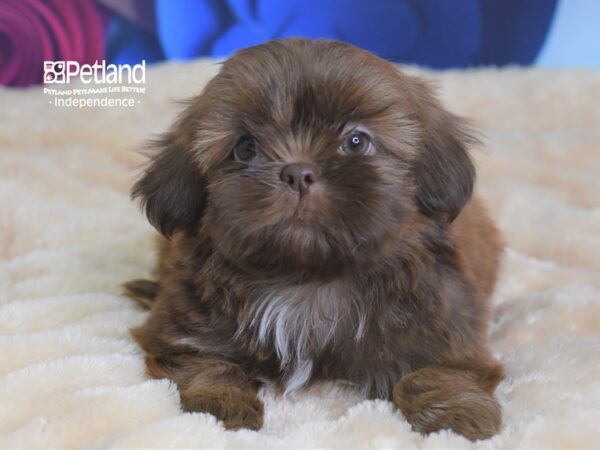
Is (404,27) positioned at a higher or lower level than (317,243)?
higher

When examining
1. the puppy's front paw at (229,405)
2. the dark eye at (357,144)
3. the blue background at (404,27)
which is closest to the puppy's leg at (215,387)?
the puppy's front paw at (229,405)

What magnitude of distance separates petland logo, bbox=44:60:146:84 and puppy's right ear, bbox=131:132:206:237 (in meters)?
2.24

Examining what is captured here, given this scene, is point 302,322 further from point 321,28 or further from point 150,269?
point 321,28

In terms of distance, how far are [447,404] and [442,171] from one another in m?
0.57

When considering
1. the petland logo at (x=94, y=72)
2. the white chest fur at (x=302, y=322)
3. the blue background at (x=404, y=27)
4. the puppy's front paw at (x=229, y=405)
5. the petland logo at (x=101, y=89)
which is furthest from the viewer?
the blue background at (x=404, y=27)

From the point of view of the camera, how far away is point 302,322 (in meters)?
2.02

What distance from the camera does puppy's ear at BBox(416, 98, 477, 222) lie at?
6.63 feet

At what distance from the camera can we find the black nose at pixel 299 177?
1.73 m

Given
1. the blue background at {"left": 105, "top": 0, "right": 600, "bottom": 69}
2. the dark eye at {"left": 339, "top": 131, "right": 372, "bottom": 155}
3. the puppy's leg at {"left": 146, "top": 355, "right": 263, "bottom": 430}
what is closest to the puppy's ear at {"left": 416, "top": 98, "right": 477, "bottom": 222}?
the dark eye at {"left": 339, "top": 131, "right": 372, "bottom": 155}

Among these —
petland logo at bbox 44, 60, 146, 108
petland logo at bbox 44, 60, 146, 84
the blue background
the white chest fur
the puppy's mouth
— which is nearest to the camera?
the puppy's mouth

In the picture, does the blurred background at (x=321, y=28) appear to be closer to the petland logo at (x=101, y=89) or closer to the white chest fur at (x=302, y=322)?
the petland logo at (x=101, y=89)

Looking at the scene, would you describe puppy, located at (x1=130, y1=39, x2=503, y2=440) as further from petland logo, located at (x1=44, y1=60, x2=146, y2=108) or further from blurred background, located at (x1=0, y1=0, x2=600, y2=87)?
blurred background, located at (x1=0, y1=0, x2=600, y2=87)

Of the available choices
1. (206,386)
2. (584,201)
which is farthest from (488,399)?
(584,201)

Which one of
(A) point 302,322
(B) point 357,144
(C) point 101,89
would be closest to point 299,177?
(B) point 357,144
